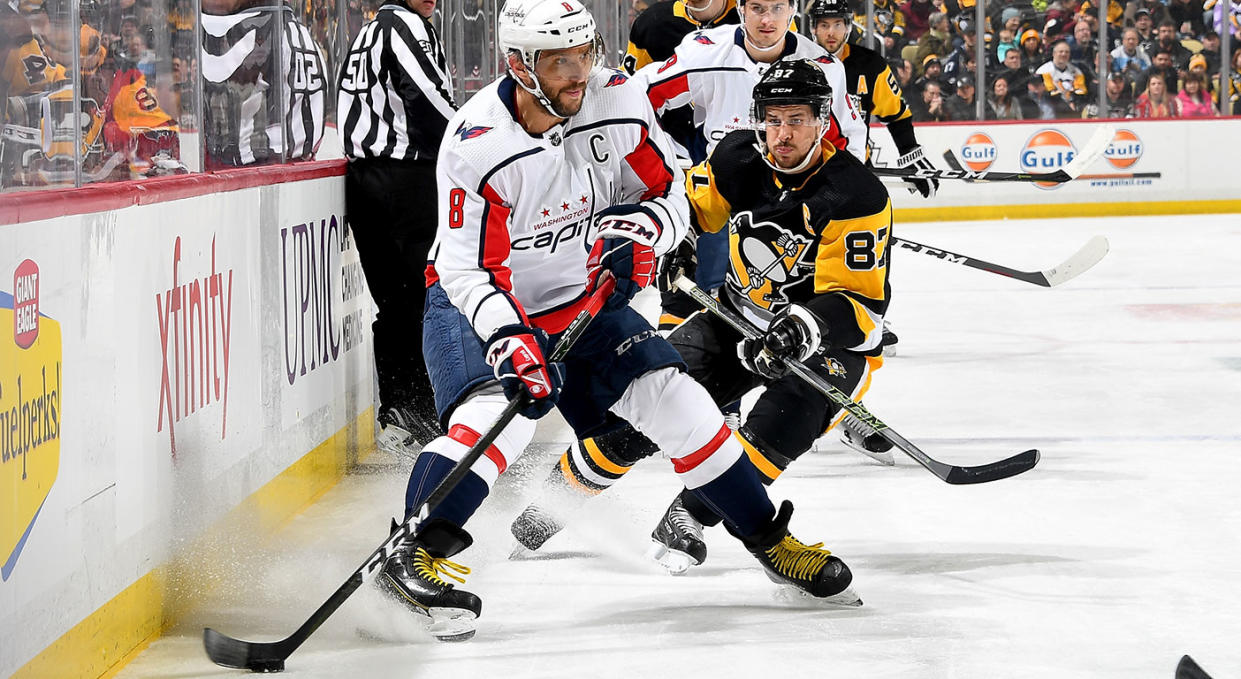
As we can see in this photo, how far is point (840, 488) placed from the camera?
12.4 feet

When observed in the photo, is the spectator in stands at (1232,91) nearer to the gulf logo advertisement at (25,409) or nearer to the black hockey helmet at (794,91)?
the black hockey helmet at (794,91)

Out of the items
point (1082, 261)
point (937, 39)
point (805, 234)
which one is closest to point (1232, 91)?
point (937, 39)

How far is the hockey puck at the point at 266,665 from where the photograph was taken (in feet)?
7.89

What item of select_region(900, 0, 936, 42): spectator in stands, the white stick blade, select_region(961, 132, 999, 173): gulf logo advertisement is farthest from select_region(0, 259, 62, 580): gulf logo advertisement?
select_region(900, 0, 936, 42): spectator in stands

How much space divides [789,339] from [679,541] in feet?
1.56

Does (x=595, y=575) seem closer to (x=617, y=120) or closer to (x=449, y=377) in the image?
(x=449, y=377)

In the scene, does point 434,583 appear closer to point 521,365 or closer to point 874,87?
point 521,365

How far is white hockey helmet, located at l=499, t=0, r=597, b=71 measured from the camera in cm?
252

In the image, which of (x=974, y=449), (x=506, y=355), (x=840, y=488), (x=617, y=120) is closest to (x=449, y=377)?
(x=506, y=355)

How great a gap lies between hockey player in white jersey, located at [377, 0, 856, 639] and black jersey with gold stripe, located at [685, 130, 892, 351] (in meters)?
0.37

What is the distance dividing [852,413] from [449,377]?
2.60 feet

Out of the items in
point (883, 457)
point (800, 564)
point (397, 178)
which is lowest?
point (883, 457)

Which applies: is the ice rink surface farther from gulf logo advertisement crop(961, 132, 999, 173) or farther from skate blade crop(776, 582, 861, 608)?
gulf logo advertisement crop(961, 132, 999, 173)

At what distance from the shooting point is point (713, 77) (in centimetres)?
421
